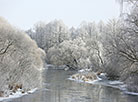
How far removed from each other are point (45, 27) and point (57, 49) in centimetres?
2134

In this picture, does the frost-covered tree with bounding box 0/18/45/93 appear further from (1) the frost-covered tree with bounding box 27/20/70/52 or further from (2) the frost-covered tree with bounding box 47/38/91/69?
(1) the frost-covered tree with bounding box 27/20/70/52

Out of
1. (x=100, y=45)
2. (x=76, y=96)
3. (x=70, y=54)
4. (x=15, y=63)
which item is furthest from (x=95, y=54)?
(x=76, y=96)

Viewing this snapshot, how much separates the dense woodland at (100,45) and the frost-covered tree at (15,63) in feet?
28.5

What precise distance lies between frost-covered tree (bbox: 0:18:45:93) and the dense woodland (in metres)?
8.69

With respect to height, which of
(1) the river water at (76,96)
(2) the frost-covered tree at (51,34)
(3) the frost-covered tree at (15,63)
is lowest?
(1) the river water at (76,96)

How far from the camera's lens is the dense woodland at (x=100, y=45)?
21.0 metres

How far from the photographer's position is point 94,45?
52.9 metres

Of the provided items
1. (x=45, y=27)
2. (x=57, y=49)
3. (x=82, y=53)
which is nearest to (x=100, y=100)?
(x=82, y=53)

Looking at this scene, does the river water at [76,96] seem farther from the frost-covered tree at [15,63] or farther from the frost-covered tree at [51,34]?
the frost-covered tree at [51,34]

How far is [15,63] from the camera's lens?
24609 millimetres

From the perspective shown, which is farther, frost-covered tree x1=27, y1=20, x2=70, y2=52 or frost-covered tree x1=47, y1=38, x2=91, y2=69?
frost-covered tree x1=27, y1=20, x2=70, y2=52

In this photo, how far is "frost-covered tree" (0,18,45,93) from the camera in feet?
73.2

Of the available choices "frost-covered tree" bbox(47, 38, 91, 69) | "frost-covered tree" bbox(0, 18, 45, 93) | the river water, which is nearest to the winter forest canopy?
"frost-covered tree" bbox(0, 18, 45, 93)

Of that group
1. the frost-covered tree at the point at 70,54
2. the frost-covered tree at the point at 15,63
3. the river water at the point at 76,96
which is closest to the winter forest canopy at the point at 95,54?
the frost-covered tree at the point at 15,63
